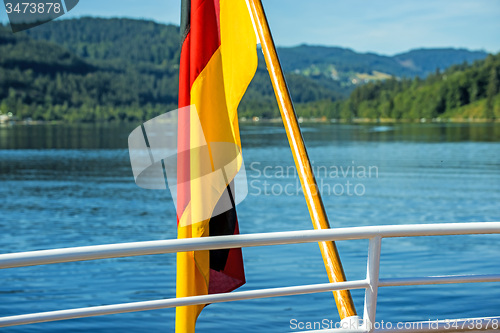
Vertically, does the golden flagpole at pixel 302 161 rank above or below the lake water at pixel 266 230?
above

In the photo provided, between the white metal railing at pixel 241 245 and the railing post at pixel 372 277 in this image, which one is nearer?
the white metal railing at pixel 241 245

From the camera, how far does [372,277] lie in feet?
9.44

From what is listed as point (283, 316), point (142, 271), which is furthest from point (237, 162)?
point (142, 271)

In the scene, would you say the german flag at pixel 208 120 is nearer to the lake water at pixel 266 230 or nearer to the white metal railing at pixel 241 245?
the white metal railing at pixel 241 245

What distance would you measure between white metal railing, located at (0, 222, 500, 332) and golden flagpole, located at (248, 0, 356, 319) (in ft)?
1.57

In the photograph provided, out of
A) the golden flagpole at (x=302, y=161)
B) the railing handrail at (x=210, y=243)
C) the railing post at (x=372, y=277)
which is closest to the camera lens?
the railing handrail at (x=210, y=243)

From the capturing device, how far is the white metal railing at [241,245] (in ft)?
8.11

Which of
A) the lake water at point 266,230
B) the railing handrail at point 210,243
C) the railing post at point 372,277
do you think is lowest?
the lake water at point 266,230

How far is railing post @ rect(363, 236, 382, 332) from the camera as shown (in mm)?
2834

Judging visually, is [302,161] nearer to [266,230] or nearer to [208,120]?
[208,120]

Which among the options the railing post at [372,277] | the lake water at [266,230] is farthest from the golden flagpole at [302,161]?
the lake water at [266,230]

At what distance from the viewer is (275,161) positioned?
2315 inches

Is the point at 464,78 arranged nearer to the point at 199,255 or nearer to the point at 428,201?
the point at 428,201

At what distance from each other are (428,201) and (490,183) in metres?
9.67
